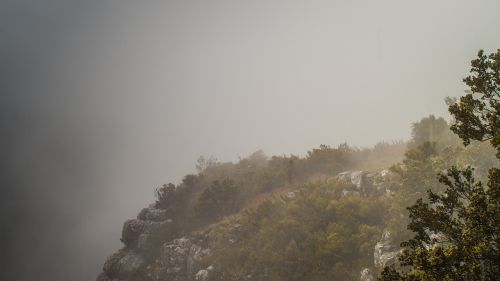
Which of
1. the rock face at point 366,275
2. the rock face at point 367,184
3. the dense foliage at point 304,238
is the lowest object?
the rock face at point 366,275

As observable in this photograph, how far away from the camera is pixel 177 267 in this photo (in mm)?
31828

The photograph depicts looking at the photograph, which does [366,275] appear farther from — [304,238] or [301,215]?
[301,215]

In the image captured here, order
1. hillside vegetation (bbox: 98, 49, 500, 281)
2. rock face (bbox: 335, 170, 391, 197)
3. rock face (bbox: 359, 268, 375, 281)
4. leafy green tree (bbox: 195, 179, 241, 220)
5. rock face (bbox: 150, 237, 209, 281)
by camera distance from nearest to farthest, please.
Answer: rock face (bbox: 359, 268, 375, 281) → hillside vegetation (bbox: 98, 49, 500, 281) → rock face (bbox: 335, 170, 391, 197) → rock face (bbox: 150, 237, 209, 281) → leafy green tree (bbox: 195, 179, 241, 220)

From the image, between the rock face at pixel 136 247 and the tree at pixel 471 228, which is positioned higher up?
the tree at pixel 471 228

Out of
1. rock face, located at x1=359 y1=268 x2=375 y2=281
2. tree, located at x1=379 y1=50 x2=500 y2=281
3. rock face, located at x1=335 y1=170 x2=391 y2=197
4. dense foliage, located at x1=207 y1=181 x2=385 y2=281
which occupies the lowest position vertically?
rock face, located at x1=359 y1=268 x2=375 y2=281

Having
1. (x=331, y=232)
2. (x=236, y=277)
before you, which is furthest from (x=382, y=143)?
(x=236, y=277)

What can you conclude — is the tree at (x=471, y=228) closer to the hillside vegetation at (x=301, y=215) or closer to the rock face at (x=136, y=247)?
the hillside vegetation at (x=301, y=215)

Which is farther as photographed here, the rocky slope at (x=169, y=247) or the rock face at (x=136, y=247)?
the rock face at (x=136, y=247)

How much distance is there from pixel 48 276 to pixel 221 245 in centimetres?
7758

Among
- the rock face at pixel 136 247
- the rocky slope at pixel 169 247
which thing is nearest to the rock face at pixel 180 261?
the rocky slope at pixel 169 247

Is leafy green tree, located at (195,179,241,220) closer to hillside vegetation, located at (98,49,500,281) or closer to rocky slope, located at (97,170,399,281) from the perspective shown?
hillside vegetation, located at (98,49,500,281)

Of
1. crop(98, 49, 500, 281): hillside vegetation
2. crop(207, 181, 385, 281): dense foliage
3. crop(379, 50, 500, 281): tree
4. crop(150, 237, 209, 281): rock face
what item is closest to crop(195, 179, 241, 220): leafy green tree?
crop(98, 49, 500, 281): hillside vegetation

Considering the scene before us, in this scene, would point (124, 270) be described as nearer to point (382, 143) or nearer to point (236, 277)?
point (236, 277)

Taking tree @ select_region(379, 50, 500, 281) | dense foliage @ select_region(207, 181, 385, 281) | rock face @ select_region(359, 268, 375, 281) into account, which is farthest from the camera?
dense foliage @ select_region(207, 181, 385, 281)
